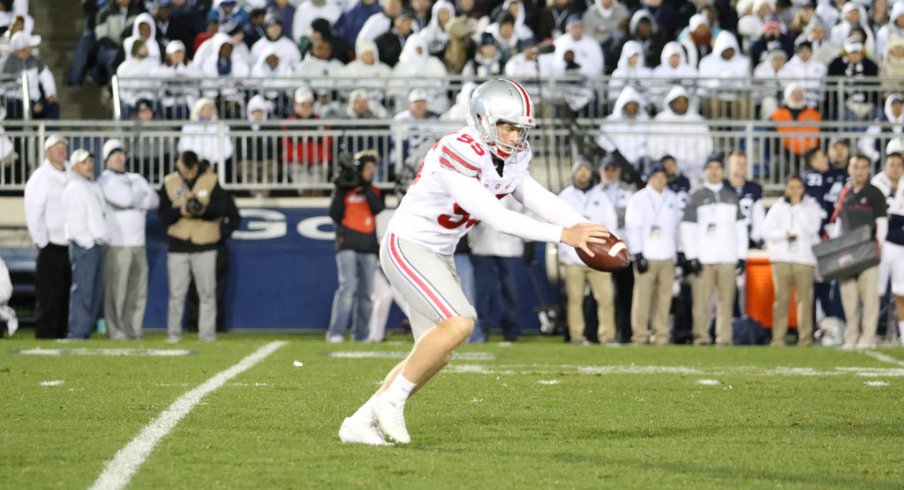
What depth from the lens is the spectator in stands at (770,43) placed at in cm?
2023

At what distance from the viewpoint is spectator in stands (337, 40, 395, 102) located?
18.7 meters

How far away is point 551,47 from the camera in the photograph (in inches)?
774

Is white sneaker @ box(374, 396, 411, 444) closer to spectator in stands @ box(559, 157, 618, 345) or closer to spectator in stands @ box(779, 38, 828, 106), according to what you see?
spectator in stands @ box(559, 157, 618, 345)

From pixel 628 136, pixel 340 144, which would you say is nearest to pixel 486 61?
pixel 628 136

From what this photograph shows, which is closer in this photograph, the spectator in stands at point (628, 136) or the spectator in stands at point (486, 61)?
the spectator in stands at point (628, 136)

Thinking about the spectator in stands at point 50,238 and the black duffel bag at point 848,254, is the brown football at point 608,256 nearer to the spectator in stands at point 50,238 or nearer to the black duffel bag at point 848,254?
the black duffel bag at point 848,254

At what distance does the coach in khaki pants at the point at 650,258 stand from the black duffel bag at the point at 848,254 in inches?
58.8

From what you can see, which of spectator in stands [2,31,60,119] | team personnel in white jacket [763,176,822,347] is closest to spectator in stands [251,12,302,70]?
spectator in stands [2,31,60,119]

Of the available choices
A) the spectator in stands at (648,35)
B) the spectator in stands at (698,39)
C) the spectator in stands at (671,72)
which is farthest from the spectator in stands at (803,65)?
the spectator in stands at (648,35)

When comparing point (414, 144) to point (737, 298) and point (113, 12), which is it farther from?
point (113, 12)

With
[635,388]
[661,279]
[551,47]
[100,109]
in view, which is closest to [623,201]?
[661,279]

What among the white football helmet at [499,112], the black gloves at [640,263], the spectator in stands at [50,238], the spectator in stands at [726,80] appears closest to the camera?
the white football helmet at [499,112]

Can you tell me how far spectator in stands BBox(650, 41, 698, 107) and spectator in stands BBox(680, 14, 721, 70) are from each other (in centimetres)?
26

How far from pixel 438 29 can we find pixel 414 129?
2.82 m
